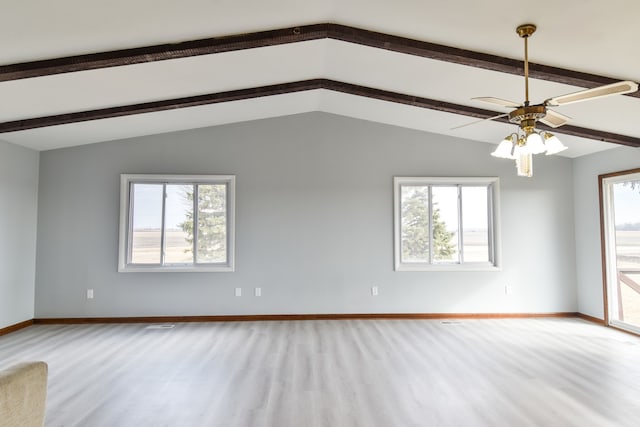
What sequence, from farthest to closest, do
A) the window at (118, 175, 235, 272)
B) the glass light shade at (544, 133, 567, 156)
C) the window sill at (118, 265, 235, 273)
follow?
the window at (118, 175, 235, 272)
the window sill at (118, 265, 235, 273)
the glass light shade at (544, 133, 567, 156)

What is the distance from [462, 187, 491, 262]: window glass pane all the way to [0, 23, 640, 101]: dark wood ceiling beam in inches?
104

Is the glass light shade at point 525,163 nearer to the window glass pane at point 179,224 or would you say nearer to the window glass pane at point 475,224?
the window glass pane at point 475,224

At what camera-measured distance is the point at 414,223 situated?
19.2 ft

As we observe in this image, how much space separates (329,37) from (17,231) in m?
4.87

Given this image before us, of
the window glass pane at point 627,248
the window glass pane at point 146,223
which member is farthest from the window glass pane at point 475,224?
the window glass pane at point 146,223

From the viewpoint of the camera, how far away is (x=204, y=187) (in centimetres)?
573

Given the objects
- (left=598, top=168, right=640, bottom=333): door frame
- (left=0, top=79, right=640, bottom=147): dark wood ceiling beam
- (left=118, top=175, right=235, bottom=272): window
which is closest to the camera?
(left=0, top=79, right=640, bottom=147): dark wood ceiling beam

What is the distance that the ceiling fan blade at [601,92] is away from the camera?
A: 2.17 metres

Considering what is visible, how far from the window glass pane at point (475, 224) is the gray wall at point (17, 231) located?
21.0ft

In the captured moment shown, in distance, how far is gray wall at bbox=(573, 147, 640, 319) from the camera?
534 cm

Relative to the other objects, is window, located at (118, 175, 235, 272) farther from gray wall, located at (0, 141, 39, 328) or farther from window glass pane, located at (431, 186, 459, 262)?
window glass pane, located at (431, 186, 459, 262)

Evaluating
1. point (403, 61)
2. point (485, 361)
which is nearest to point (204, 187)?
point (403, 61)

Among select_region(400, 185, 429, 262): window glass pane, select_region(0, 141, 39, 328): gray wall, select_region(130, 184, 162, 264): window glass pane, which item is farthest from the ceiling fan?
select_region(0, 141, 39, 328): gray wall

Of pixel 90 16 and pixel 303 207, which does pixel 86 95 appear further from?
pixel 303 207
